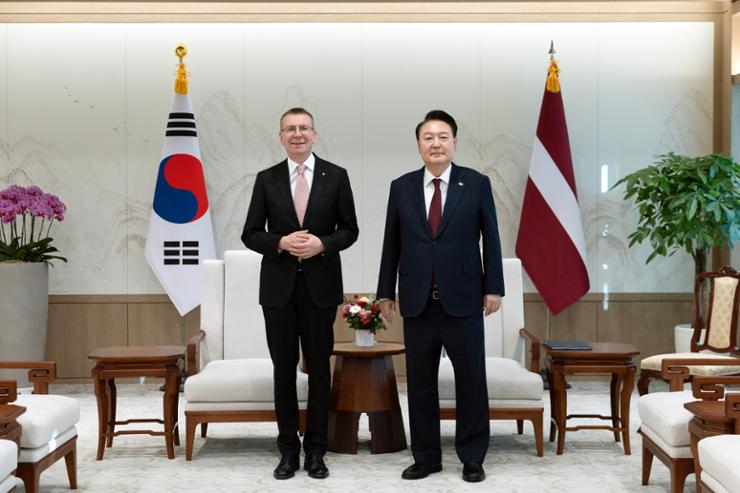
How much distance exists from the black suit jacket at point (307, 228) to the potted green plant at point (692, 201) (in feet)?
10.4

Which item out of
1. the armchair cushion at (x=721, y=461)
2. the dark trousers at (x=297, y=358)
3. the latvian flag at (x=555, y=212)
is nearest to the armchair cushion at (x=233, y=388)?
the dark trousers at (x=297, y=358)

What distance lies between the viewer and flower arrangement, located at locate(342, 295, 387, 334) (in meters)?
5.41

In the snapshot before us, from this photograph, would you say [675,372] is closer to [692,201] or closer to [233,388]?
[233,388]

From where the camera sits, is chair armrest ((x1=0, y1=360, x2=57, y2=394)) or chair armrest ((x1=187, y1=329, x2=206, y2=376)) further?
chair armrest ((x1=187, y1=329, x2=206, y2=376))

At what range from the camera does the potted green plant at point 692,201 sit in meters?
6.98

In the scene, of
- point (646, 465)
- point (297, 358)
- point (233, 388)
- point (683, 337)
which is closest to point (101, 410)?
point (233, 388)

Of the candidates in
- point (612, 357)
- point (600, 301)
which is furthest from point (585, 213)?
point (612, 357)

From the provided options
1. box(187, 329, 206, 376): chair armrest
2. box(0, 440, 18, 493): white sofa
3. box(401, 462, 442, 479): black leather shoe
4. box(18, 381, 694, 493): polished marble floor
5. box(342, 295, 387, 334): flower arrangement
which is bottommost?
box(18, 381, 694, 493): polished marble floor

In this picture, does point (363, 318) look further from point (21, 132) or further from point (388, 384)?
point (21, 132)

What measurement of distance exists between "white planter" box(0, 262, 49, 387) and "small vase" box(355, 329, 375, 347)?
3071mm

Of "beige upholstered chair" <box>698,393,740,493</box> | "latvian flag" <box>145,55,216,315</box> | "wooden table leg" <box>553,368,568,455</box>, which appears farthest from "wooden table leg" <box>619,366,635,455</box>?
"latvian flag" <box>145,55,216,315</box>

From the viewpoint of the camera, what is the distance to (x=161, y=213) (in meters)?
7.57

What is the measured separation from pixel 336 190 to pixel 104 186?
3.64m

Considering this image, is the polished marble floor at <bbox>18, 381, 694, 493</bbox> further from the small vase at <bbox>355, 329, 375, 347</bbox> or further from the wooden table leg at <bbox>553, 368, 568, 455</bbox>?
the small vase at <bbox>355, 329, 375, 347</bbox>
